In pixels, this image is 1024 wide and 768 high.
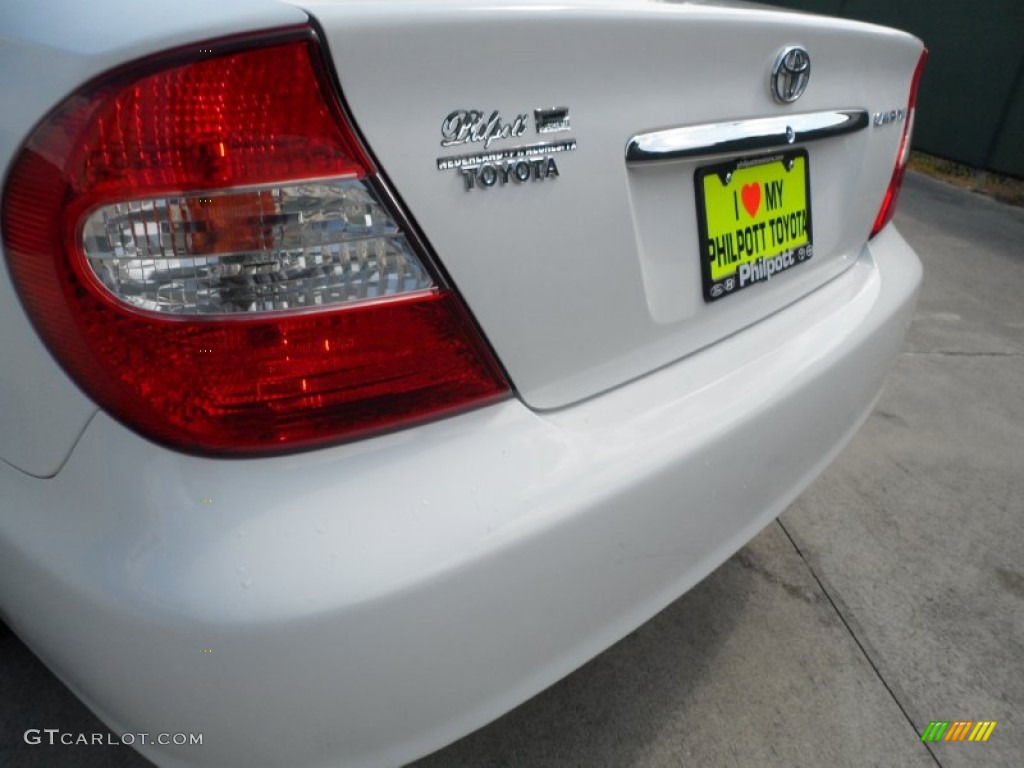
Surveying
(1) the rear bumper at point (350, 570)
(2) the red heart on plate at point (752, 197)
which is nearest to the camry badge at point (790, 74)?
(2) the red heart on plate at point (752, 197)

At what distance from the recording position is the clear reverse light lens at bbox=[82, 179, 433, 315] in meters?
0.86

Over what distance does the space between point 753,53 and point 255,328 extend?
910mm

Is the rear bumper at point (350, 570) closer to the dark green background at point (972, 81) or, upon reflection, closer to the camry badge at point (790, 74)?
the camry badge at point (790, 74)

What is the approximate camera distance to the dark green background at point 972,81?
825 cm

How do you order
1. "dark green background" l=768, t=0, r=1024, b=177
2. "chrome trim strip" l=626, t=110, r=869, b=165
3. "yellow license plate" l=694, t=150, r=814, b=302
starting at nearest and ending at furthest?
"chrome trim strip" l=626, t=110, r=869, b=165 < "yellow license plate" l=694, t=150, r=814, b=302 < "dark green background" l=768, t=0, r=1024, b=177

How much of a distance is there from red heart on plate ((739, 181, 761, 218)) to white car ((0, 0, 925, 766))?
228mm

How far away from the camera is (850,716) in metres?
1.78

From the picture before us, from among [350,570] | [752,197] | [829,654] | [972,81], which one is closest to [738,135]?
[752,197]

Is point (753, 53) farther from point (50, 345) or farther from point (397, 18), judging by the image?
point (50, 345)

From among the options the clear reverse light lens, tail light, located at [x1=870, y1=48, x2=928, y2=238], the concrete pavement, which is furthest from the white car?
tail light, located at [x1=870, y1=48, x2=928, y2=238]

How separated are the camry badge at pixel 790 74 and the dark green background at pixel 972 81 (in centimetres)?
819

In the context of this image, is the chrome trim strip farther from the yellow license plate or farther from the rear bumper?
the rear bumper

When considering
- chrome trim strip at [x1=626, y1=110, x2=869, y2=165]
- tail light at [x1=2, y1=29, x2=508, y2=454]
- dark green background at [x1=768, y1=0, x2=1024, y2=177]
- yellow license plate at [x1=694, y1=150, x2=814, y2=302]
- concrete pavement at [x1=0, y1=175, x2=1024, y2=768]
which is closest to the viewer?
tail light at [x1=2, y1=29, x2=508, y2=454]

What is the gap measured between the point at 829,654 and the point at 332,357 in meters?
1.53
